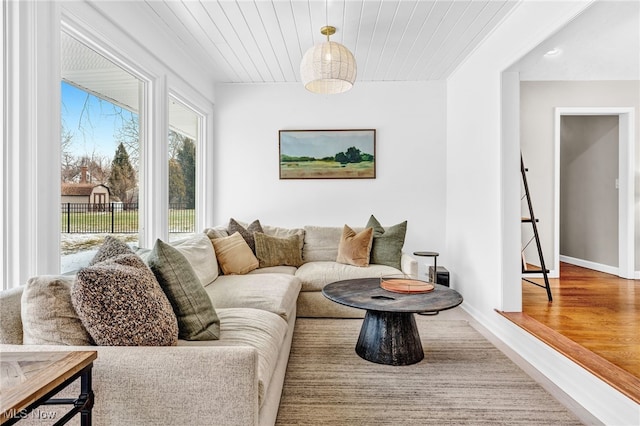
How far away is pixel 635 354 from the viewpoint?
2227mm

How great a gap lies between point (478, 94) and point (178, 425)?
11.9 ft

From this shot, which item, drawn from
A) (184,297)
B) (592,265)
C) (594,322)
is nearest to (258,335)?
(184,297)

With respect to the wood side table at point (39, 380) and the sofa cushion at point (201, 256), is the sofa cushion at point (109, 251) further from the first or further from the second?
the sofa cushion at point (201, 256)

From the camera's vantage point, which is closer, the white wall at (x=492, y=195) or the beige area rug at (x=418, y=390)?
the beige area rug at (x=418, y=390)

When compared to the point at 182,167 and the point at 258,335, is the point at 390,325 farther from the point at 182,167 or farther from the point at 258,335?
the point at 182,167

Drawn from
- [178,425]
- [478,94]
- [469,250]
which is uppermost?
[478,94]

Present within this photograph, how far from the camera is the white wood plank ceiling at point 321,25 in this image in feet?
8.92

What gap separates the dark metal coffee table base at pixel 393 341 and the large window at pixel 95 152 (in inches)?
78.2

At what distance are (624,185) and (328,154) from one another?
3.73 meters

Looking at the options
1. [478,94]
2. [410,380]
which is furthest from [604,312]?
[478,94]

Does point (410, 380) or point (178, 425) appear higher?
point (178, 425)

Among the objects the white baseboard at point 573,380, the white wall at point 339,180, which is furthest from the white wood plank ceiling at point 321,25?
the white baseboard at point 573,380

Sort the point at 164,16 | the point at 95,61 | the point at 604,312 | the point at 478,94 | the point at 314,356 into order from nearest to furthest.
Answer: the point at 95,61
the point at 314,356
the point at 164,16
the point at 604,312
the point at 478,94

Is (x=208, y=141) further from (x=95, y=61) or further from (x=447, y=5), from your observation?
(x=447, y=5)
